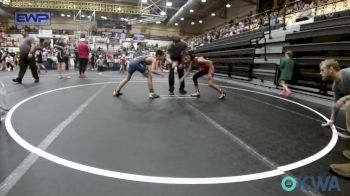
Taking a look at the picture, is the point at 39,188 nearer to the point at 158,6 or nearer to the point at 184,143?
the point at 184,143

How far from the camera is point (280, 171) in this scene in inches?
91.5

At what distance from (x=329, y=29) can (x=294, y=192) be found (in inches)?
260

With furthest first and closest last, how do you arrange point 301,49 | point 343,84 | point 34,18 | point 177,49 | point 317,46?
1. point 34,18
2. point 301,49
3. point 177,49
4. point 317,46
5. point 343,84

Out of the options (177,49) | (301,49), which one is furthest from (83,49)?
(301,49)

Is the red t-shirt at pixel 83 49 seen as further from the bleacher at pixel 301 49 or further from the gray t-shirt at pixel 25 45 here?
the bleacher at pixel 301 49

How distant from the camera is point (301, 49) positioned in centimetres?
804

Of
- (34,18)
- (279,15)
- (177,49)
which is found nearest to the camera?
(177,49)

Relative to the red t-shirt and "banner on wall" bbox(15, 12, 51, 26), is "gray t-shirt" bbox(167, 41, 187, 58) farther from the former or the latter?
"banner on wall" bbox(15, 12, 51, 26)

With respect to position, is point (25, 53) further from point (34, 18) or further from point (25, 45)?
point (34, 18)

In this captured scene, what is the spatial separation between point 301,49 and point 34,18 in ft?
56.3

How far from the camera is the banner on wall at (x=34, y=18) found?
17109 mm

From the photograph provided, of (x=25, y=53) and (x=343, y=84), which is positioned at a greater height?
(x=25, y=53)

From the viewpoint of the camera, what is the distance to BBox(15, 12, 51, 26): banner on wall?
1711cm

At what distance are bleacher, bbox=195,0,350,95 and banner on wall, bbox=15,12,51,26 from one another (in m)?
12.7
